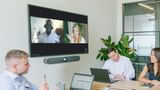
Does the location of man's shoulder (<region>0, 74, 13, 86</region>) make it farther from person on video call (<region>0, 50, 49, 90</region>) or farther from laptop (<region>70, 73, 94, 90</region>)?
laptop (<region>70, 73, 94, 90</region>)

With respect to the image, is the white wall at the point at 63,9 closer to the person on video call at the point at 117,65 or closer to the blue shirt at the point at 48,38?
the blue shirt at the point at 48,38

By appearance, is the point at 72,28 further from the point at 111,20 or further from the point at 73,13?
the point at 111,20

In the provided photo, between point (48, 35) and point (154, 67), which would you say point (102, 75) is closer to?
point (154, 67)

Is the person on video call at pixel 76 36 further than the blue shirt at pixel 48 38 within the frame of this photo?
Yes

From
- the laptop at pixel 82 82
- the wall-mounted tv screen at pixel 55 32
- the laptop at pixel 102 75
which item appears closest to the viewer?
the laptop at pixel 82 82

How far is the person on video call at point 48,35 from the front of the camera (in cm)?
334

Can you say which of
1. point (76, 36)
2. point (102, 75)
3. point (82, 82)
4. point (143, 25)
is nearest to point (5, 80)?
point (82, 82)

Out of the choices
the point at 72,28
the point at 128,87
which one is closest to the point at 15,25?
the point at 72,28

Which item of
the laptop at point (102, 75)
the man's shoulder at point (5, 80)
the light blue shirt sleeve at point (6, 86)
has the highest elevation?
the man's shoulder at point (5, 80)

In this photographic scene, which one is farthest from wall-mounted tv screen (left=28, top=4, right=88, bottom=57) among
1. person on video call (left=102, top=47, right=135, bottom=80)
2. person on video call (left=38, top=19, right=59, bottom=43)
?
person on video call (left=102, top=47, right=135, bottom=80)

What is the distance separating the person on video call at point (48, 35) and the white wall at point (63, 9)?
0.29 meters

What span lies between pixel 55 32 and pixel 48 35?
18 centimetres

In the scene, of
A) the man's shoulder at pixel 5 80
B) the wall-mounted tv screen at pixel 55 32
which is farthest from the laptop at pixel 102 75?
the man's shoulder at pixel 5 80

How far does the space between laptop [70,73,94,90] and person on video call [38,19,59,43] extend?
123cm
